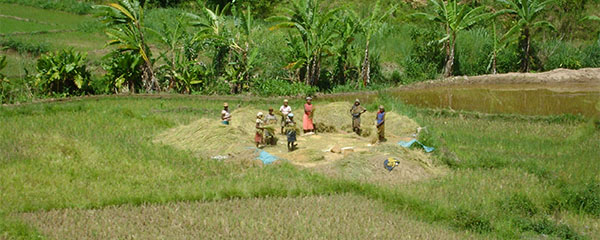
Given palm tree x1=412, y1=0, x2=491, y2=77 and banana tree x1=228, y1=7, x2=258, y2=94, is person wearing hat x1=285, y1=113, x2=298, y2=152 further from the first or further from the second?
palm tree x1=412, y1=0, x2=491, y2=77

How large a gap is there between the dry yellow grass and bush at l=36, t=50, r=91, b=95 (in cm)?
1034

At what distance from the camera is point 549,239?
26.4ft

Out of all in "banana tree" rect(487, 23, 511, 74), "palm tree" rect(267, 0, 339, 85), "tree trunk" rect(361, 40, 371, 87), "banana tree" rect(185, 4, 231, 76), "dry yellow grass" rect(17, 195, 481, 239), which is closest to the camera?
"dry yellow grass" rect(17, 195, 481, 239)

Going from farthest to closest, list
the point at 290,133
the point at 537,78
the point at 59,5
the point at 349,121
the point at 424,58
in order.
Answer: the point at 59,5 → the point at 424,58 → the point at 537,78 → the point at 349,121 → the point at 290,133

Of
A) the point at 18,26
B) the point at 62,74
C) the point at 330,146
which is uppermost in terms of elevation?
the point at 18,26

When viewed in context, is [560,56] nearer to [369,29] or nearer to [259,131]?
[369,29]

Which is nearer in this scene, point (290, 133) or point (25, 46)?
point (290, 133)

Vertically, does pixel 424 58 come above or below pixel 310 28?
below

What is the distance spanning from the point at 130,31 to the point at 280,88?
484 cm

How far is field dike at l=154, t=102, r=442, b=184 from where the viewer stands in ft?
34.9

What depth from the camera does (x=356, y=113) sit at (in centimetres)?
1366

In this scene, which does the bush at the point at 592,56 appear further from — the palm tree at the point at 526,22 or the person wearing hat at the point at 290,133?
the person wearing hat at the point at 290,133

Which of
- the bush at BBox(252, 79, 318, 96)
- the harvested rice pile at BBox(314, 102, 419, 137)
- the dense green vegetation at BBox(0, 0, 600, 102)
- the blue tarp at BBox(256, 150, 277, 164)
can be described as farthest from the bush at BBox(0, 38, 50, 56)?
the blue tarp at BBox(256, 150, 277, 164)

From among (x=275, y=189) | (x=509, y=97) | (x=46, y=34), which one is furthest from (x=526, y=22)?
(x=46, y=34)
